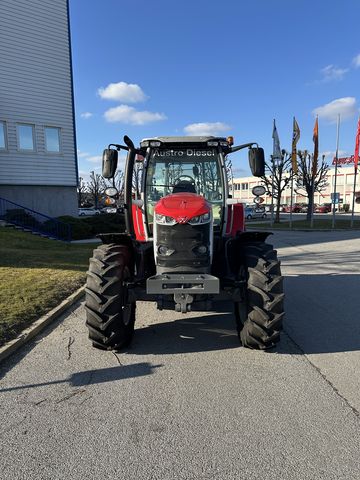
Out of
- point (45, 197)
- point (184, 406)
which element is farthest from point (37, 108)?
point (184, 406)

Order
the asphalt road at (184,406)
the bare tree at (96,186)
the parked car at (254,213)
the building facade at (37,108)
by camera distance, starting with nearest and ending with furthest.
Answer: the asphalt road at (184,406) < the building facade at (37,108) < the parked car at (254,213) < the bare tree at (96,186)

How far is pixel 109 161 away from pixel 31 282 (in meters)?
3.83

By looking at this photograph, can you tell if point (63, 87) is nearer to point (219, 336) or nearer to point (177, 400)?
point (219, 336)

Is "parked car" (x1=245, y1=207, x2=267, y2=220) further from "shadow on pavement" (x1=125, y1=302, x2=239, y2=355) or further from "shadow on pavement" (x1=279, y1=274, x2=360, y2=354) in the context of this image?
"shadow on pavement" (x1=125, y1=302, x2=239, y2=355)

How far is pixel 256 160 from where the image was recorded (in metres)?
5.25

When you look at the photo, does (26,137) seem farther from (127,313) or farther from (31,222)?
(127,313)

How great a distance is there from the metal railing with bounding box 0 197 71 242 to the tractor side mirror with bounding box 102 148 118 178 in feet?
44.7

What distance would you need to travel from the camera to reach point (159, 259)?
4.71 meters

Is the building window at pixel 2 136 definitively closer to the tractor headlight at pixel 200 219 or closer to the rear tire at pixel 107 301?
the rear tire at pixel 107 301

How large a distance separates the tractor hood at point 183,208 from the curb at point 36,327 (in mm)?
2411

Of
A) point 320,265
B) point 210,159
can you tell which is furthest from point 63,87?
point 210,159

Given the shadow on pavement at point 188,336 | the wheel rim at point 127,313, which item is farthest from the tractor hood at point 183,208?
the shadow on pavement at point 188,336

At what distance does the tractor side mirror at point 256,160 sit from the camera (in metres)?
5.24

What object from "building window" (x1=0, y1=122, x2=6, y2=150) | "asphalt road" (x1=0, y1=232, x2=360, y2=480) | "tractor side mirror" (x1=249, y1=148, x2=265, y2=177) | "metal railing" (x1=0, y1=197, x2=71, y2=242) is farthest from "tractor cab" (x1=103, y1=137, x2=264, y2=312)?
"building window" (x1=0, y1=122, x2=6, y2=150)
